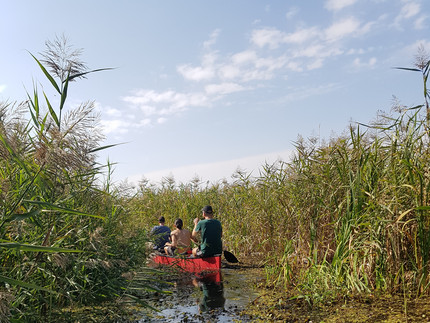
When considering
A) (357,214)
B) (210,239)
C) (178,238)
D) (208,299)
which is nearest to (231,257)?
(210,239)

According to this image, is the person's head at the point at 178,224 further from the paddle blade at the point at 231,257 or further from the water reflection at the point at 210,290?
the water reflection at the point at 210,290

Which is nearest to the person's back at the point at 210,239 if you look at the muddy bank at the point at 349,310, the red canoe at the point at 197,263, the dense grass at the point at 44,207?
the red canoe at the point at 197,263

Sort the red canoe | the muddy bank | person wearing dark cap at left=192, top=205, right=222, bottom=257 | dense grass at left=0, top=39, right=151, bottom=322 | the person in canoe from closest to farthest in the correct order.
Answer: dense grass at left=0, top=39, right=151, bottom=322 → the muddy bank → the red canoe → person wearing dark cap at left=192, top=205, right=222, bottom=257 → the person in canoe

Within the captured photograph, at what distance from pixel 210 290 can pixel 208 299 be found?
67cm

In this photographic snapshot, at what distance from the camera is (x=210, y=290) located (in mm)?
7168

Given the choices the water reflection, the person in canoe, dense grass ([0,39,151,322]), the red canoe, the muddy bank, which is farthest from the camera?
the person in canoe

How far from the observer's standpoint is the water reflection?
6093mm

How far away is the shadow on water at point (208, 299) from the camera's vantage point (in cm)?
544

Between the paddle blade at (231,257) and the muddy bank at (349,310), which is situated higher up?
the paddle blade at (231,257)

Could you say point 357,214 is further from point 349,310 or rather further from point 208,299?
point 208,299

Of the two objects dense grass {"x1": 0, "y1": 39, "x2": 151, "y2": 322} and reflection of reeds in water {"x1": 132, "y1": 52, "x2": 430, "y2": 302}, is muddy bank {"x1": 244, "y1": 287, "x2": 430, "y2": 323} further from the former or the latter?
dense grass {"x1": 0, "y1": 39, "x2": 151, "y2": 322}

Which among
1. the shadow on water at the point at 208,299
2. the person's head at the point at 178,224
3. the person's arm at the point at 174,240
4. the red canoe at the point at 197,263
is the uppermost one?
the person's head at the point at 178,224

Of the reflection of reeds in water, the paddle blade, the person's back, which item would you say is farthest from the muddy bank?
the paddle blade

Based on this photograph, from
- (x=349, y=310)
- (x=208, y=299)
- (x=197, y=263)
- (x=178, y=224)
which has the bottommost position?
(x=208, y=299)
